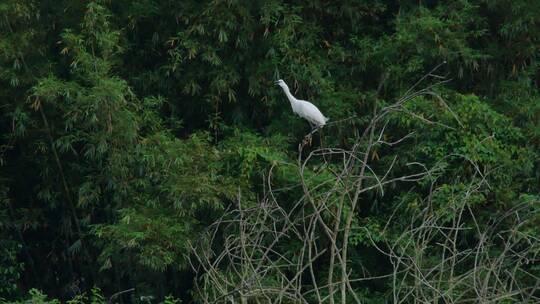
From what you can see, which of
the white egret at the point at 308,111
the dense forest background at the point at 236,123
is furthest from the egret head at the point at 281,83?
the dense forest background at the point at 236,123

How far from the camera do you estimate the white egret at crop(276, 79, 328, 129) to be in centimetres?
745

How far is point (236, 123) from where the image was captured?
831cm

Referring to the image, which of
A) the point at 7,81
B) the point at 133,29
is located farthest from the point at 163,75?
the point at 7,81

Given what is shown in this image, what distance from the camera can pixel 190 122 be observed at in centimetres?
871

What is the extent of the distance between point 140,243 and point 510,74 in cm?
287

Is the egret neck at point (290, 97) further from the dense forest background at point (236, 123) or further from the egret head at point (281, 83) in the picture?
the dense forest background at point (236, 123)

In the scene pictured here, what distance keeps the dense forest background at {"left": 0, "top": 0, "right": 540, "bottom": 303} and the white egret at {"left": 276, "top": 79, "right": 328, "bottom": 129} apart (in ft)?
0.36

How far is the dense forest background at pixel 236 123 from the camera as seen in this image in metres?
7.49

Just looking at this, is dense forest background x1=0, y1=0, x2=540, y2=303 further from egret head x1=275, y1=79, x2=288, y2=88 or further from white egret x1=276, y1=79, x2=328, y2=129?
egret head x1=275, y1=79, x2=288, y2=88

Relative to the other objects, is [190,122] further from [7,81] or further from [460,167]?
[460,167]

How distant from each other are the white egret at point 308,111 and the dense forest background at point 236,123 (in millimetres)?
111

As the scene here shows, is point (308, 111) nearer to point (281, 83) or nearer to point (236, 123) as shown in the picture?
point (281, 83)

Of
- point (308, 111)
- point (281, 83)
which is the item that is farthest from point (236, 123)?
point (308, 111)

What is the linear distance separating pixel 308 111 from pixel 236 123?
980 millimetres
